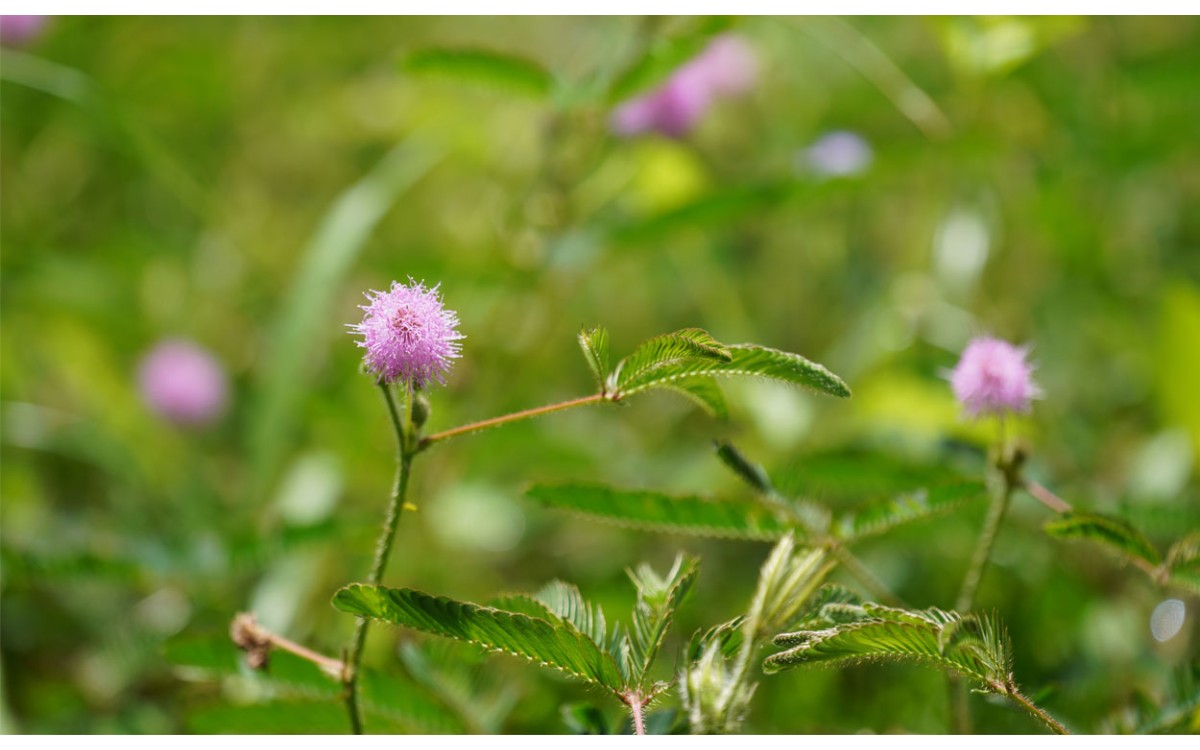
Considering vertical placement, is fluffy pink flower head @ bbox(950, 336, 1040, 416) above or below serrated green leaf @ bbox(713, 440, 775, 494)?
above

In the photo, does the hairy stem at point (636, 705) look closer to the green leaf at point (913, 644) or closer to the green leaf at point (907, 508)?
the green leaf at point (913, 644)

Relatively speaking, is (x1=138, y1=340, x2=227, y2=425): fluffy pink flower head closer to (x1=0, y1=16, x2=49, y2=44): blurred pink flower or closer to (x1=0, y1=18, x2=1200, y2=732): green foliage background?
(x1=0, y1=18, x2=1200, y2=732): green foliage background

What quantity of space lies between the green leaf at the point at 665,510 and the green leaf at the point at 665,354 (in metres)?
0.18

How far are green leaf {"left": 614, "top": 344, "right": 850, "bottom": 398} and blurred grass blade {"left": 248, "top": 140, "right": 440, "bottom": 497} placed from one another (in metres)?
0.95

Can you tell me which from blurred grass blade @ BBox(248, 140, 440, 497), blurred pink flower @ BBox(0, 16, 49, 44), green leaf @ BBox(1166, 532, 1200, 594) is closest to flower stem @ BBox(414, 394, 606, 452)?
green leaf @ BBox(1166, 532, 1200, 594)

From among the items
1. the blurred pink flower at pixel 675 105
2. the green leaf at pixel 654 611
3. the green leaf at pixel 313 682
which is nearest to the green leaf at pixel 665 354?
the green leaf at pixel 654 611

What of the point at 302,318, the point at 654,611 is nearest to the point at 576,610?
the point at 654,611

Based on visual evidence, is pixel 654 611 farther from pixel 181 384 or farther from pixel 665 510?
pixel 181 384

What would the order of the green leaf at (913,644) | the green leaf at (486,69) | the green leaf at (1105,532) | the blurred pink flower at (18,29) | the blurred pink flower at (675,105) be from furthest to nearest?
1. the blurred pink flower at (18,29)
2. the blurred pink flower at (675,105)
3. the green leaf at (486,69)
4. the green leaf at (1105,532)
5. the green leaf at (913,644)

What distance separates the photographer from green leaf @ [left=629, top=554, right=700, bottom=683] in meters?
0.60

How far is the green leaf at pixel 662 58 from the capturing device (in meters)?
1.17

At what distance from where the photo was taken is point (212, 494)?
165 cm

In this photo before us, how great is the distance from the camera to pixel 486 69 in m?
1.17
